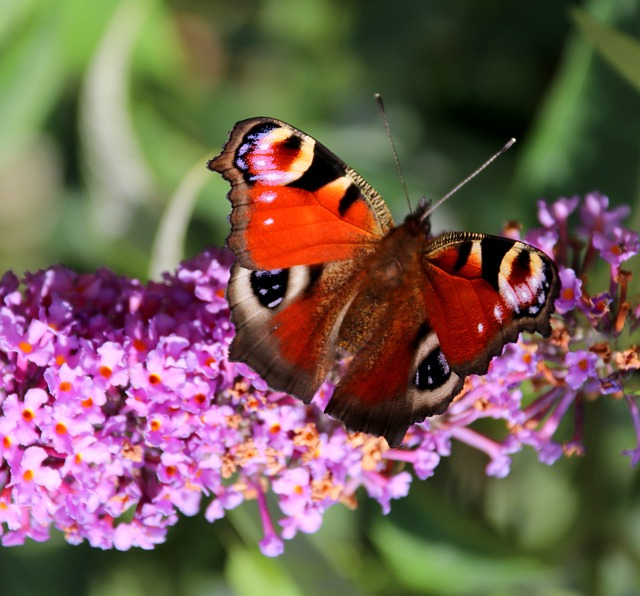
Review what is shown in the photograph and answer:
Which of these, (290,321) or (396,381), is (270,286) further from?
(396,381)

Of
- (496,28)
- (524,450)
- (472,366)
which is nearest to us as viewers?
(472,366)

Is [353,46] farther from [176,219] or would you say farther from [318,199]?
[318,199]

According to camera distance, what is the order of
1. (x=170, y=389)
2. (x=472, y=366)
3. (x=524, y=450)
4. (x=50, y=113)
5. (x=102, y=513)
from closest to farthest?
(x=472, y=366) → (x=170, y=389) → (x=102, y=513) → (x=524, y=450) → (x=50, y=113)

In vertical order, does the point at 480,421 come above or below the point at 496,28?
below

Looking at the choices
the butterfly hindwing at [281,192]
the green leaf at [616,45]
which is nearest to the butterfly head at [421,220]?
the butterfly hindwing at [281,192]

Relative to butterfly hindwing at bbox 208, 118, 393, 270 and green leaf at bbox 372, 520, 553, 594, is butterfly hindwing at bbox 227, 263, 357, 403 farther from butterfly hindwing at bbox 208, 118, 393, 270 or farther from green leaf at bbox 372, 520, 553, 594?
green leaf at bbox 372, 520, 553, 594

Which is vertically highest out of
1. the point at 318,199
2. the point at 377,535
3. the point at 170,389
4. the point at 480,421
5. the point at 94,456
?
the point at 318,199

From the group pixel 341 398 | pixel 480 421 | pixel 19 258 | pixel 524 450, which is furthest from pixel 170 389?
pixel 19 258
